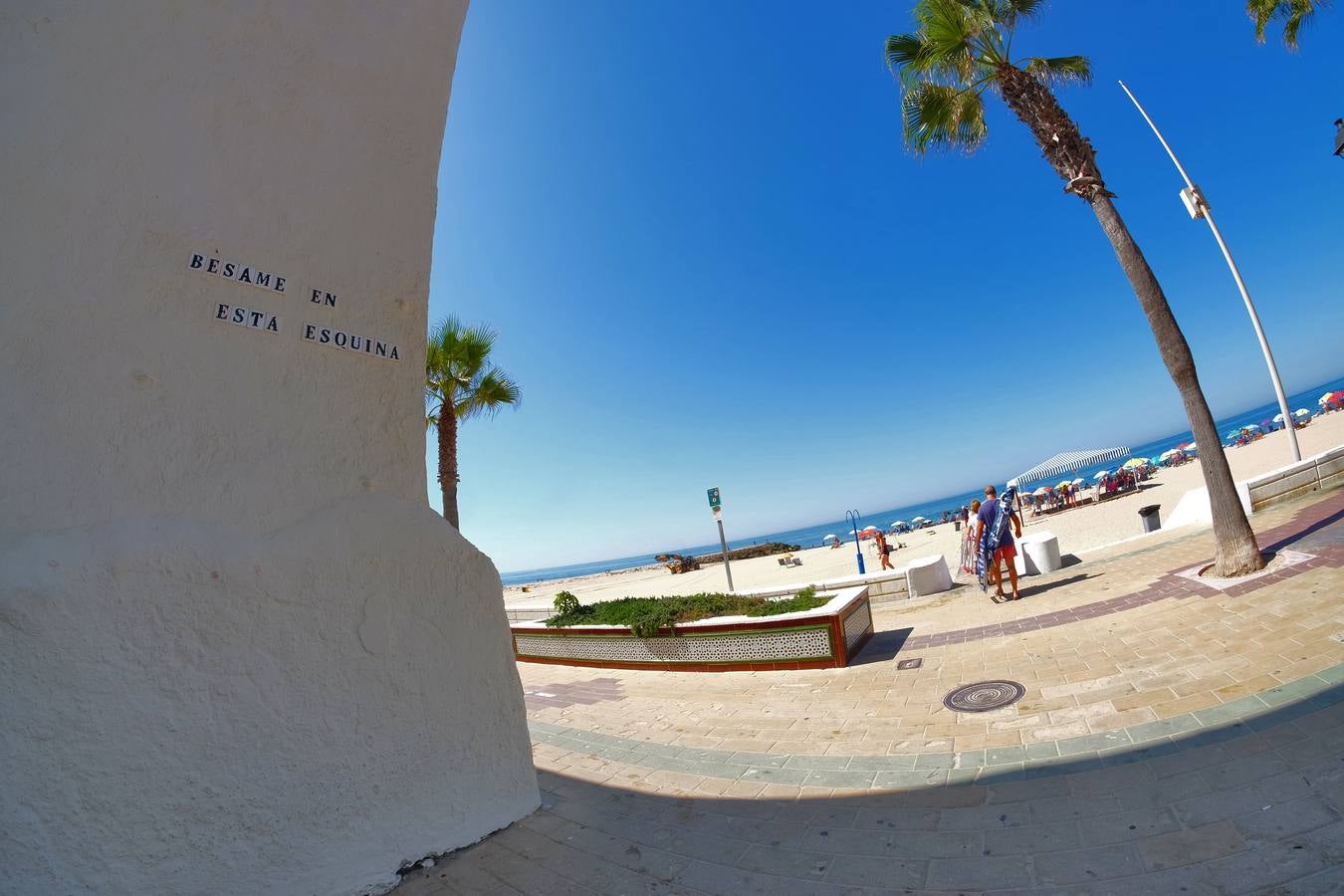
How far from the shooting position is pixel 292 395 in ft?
11.1

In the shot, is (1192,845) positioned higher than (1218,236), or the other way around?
(1218,236)

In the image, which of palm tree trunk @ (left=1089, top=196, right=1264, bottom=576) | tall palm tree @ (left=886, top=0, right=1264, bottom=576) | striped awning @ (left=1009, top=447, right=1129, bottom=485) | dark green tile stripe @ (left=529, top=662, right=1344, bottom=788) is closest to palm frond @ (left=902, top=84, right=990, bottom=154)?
tall palm tree @ (left=886, top=0, right=1264, bottom=576)

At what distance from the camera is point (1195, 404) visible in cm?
695

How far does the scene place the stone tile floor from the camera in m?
2.53

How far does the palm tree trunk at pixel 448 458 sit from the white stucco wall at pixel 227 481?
7520 millimetres

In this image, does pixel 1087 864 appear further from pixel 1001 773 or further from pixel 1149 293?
pixel 1149 293

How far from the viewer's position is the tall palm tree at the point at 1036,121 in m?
6.69

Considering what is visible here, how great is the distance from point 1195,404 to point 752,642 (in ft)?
22.0

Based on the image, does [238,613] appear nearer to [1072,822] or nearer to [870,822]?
[870,822]

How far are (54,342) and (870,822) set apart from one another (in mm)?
5214

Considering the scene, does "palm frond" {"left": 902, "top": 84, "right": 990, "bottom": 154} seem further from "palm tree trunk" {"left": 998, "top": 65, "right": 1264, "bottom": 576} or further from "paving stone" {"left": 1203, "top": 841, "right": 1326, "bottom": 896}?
"paving stone" {"left": 1203, "top": 841, "right": 1326, "bottom": 896}

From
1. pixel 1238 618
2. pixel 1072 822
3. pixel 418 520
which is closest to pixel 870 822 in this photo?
pixel 1072 822

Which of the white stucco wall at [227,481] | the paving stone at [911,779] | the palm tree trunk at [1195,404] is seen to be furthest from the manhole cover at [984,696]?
the palm tree trunk at [1195,404]

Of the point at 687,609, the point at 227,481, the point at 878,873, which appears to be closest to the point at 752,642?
the point at 687,609
